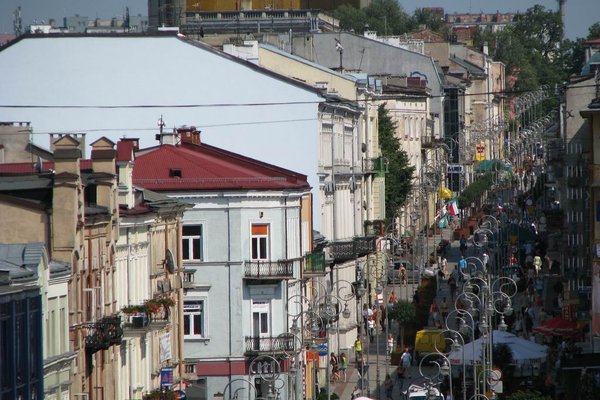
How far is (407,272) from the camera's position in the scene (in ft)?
335

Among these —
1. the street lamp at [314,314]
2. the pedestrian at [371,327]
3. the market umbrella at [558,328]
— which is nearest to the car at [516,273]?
the pedestrian at [371,327]

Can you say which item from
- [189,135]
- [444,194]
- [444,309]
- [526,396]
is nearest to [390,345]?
[444,309]

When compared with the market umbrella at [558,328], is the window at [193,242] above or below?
above

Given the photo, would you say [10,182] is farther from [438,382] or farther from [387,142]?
[387,142]

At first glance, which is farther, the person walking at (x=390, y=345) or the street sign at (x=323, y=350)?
the person walking at (x=390, y=345)

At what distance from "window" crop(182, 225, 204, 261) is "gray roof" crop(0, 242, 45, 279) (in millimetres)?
24221

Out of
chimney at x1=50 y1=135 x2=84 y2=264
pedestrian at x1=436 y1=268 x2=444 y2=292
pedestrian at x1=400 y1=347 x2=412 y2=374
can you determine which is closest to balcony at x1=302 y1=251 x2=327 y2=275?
pedestrian at x1=400 y1=347 x2=412 y2=374

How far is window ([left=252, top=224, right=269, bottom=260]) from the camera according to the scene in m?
68.5

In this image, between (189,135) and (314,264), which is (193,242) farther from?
(314,264)

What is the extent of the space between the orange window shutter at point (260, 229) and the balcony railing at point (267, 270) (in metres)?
0.88

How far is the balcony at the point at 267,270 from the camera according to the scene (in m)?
67.8

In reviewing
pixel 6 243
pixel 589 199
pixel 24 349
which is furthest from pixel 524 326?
pixel 24 349

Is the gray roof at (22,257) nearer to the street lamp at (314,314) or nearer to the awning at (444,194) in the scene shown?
the street lamp at (314,314)

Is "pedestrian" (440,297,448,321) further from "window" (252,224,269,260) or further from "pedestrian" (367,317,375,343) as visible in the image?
"window" (252,224,269,260)
